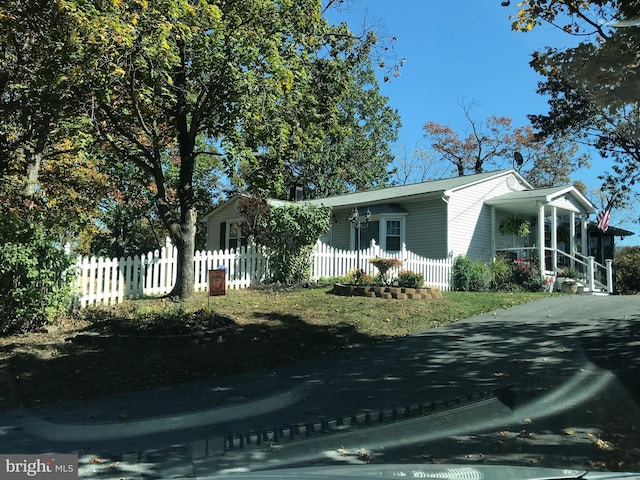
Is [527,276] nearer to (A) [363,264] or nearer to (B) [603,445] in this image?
(A) [363,264]

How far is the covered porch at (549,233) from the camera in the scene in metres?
19.2

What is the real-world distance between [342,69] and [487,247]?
10.9 metres

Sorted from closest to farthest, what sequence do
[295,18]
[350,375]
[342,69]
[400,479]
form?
[400,479], [350,375], [295,18], [342,69]

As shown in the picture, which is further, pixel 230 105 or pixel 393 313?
pixel 393 313

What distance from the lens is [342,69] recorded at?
42.7ft

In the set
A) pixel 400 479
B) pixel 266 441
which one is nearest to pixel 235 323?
pixel 266 441

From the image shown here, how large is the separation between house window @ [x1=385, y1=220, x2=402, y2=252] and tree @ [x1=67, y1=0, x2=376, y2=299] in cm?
833

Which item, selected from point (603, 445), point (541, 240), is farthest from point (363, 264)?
point (603, 445)

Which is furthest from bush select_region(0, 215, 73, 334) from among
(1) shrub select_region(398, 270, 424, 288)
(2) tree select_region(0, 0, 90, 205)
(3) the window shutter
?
(3) the window shutter

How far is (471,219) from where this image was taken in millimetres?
20328

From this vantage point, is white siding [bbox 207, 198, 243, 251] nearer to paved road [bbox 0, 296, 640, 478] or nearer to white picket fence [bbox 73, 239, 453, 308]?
white picket fence [bbox 73, 239, 453, 308]

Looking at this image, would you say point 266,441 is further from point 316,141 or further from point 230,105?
point 316,141

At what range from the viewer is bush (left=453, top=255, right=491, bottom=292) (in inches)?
704

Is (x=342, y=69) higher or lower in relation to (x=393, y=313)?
higher
